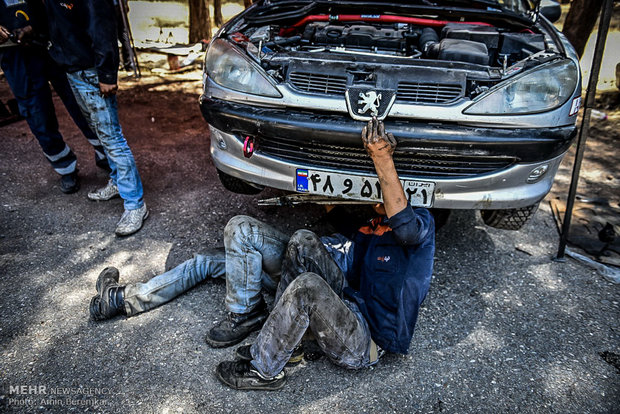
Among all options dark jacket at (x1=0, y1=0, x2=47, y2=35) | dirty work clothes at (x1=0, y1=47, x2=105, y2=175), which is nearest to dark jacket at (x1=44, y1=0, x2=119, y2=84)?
dark jacket at (x1=0, y1=0, x2=47, y2=35)

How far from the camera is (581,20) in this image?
512cm

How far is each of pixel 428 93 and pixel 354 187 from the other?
616 mm

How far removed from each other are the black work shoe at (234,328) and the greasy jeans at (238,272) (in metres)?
0.04

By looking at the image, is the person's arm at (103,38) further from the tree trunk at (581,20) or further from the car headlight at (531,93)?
the tree trunk at (581,20)

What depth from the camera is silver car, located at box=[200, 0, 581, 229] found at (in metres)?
2.11

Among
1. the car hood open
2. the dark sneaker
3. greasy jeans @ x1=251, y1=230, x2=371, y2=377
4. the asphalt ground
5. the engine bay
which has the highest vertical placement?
the car hood open

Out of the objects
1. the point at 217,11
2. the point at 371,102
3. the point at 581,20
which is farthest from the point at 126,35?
the point at 217,11

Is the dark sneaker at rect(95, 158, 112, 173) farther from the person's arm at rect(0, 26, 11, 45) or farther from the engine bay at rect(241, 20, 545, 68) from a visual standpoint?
the engine bay at rect(241, 20, 545, 68)

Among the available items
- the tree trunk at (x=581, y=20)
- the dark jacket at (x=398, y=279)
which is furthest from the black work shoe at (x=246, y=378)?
the tree trunk at (x=581, y=20)

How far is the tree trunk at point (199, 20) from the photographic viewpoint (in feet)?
27.6

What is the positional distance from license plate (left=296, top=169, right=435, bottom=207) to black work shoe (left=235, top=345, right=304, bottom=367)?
83 centimetres

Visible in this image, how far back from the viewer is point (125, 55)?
6.75 meters

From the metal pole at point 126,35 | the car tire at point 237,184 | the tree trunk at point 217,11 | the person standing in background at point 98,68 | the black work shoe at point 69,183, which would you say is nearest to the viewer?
the person standing in background at point 98,68

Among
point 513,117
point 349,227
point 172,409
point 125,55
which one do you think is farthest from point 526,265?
point 125,55
